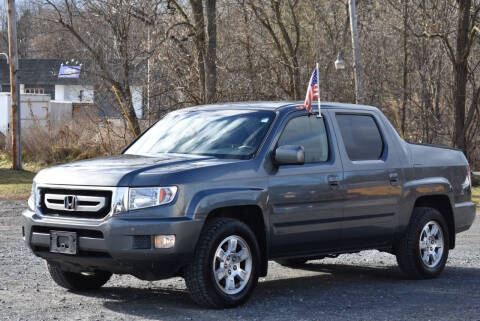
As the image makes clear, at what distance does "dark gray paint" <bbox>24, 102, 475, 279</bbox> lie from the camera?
Result: 7156mm

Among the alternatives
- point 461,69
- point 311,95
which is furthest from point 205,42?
point 311,95

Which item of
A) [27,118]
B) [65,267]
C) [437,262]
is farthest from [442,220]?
[27,118]

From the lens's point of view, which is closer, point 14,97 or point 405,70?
point 14,97

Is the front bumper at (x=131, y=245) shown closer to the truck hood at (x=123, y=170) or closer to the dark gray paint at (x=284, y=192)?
the dark gray paint at (x=284, y=192)

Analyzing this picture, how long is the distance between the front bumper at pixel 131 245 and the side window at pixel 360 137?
2280mm

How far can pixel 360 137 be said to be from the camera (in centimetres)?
912

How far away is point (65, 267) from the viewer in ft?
25.0

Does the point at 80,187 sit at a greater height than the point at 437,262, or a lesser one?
greater

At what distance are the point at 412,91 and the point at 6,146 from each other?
15316 millimetres

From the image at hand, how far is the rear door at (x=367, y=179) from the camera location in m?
8.67

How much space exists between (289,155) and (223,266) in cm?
113

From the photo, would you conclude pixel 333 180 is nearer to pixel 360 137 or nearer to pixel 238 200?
pixel 360 137

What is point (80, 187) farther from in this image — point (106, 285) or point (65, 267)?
point (106, 285)

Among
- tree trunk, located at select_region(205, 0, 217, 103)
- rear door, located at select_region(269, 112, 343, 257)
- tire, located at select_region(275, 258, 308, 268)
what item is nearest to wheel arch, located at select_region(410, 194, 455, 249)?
tire, located at select_region(275, 258, 308, 268)
